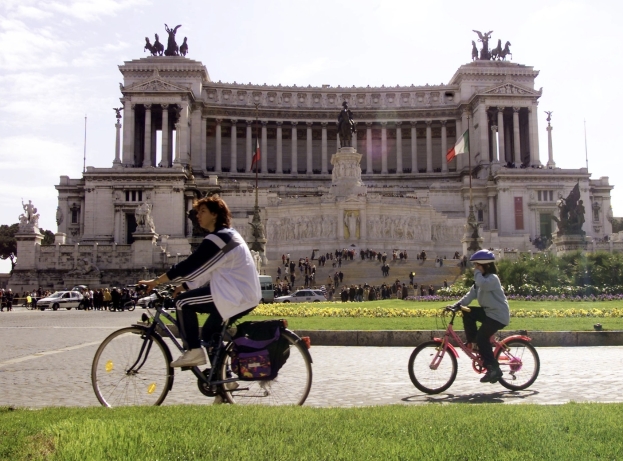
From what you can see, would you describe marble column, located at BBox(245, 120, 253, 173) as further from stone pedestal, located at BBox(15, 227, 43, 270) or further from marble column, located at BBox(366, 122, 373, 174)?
stone pedestal, located at BBox(15, 227, 43, 270)

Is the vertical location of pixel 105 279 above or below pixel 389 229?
below

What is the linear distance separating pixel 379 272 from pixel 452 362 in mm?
45098

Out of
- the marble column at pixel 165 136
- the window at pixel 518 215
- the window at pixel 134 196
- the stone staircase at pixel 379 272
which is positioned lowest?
the stone staircase at pixel 379 272

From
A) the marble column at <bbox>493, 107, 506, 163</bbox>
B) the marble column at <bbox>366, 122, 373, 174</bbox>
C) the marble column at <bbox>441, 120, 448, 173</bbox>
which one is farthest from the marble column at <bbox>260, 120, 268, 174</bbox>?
the marble column at <bbox>493, 107, 506, 163</bbox>

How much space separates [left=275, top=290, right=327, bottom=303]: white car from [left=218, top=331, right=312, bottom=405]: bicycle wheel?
34320mm

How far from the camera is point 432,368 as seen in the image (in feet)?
35.1

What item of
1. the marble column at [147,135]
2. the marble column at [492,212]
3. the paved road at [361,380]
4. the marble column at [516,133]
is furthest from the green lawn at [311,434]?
the marble column at [516,133]

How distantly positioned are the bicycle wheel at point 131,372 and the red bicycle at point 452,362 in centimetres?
400

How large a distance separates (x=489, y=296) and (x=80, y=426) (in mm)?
6804

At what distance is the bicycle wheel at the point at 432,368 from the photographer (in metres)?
10.7

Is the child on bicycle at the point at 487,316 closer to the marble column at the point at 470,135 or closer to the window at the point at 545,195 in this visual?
the window at the point at 545,195

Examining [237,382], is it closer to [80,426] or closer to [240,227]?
[80,426]

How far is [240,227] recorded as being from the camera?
74750mm

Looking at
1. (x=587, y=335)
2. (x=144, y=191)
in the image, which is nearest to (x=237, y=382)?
(x=587, y=335)
